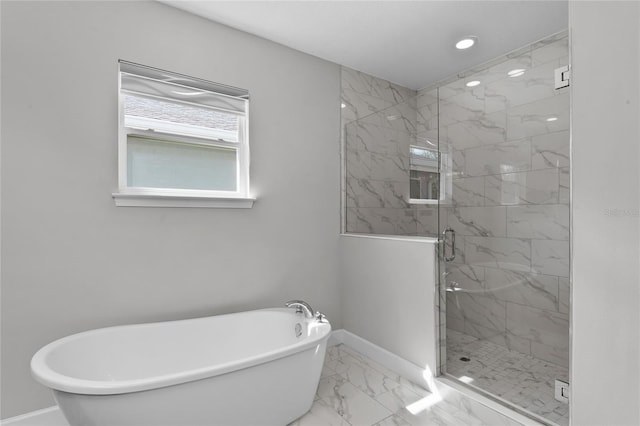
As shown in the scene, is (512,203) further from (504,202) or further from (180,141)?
(180,141)

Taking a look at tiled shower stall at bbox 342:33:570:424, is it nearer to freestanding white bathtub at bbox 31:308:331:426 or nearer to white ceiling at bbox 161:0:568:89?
white ceiling at bbox 161:0:568:89

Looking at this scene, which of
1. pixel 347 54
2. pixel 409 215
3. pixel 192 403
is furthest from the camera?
pixel 347 54

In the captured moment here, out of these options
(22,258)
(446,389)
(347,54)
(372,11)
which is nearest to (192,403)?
(22,258)

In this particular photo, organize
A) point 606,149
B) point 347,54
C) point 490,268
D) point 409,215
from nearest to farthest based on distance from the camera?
1. point 606,149
2. point 490,268
3. point 409,215
4. point 347,54

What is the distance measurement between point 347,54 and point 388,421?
9.22ft

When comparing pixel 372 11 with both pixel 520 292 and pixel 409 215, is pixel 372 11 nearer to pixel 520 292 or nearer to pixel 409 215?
pixel 409 215

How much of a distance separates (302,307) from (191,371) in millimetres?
985

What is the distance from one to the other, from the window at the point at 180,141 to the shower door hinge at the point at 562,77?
6.67 feet

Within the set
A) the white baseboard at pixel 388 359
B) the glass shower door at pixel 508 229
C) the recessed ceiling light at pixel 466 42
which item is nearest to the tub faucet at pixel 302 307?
the white baseboard at pixel 388 359

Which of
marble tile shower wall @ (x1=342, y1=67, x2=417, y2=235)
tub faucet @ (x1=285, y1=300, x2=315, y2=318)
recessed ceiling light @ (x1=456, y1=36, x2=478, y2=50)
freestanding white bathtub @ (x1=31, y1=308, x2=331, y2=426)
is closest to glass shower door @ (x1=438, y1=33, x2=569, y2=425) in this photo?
marble tile shower wall @ (x1=342, y1=67, x2=417, y2=235)

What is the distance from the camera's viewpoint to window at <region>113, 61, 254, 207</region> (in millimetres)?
2143

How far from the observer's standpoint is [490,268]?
2221mm

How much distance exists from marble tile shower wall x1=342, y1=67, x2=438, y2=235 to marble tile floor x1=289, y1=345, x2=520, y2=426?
1.10 m

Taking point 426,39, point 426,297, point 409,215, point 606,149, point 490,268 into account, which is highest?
point 426,39
